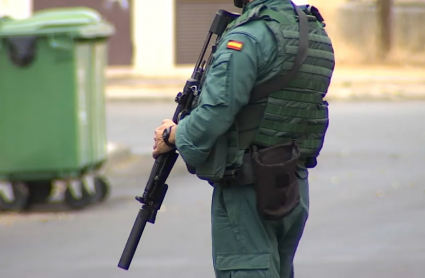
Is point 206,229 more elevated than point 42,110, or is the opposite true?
point 42,110

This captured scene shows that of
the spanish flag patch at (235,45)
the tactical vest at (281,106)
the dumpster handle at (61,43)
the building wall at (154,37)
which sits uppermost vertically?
the spanish flag patch at (235,45)

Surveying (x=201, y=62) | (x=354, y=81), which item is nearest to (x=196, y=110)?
(x=201, y=62)

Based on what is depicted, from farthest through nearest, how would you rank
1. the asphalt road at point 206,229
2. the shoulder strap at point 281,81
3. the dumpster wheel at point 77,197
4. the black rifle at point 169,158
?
1. the dumpster wheel at point 77,197
2. the asphalt road at point 206,229
3. the black rifle at point 169,158
4. the shoulder strap at point 281,81

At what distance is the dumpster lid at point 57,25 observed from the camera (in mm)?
7277

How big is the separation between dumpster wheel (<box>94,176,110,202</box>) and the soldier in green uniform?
13.5 feet

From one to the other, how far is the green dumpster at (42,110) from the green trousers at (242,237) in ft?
13.3

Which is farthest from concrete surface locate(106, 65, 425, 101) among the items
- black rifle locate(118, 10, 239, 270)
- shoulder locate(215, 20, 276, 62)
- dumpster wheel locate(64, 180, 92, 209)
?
shoulder locate(215, 20, 276, 62)

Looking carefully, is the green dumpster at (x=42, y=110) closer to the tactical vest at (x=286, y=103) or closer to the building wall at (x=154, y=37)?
the tactical vest at (x=286, y=103)

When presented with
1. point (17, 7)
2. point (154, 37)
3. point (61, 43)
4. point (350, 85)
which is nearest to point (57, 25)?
point (61, 43)

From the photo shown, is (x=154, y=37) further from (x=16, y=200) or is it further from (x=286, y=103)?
(x=286, y=103)

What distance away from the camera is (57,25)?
737 cm

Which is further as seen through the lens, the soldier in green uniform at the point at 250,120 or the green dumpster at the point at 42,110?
the green dumpster at the point at 42,110

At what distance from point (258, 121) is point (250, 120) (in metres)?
0.03

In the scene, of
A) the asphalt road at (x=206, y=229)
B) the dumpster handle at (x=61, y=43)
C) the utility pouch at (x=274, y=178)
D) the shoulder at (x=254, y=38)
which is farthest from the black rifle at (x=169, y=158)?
the dumpster handle at (x=61, y=43)
